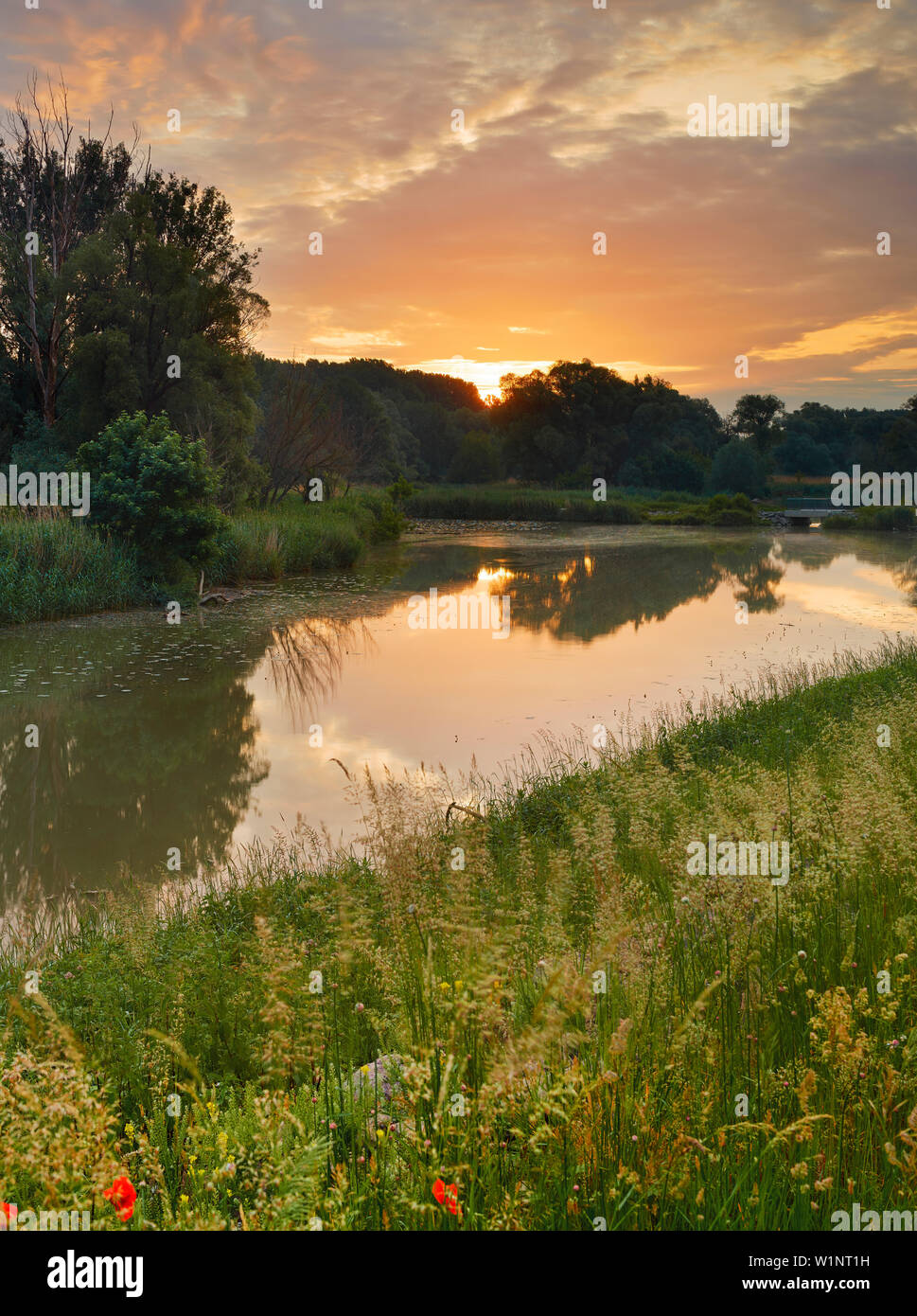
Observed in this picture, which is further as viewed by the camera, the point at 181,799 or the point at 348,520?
the point at 348,520

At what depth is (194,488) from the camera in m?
19.7

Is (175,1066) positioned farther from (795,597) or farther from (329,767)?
(795,597)

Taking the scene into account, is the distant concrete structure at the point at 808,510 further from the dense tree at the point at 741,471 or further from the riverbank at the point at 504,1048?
the riverbank at the point at 504,1048

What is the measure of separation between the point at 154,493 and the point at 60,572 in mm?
2362

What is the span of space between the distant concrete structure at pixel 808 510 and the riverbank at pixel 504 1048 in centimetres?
4825

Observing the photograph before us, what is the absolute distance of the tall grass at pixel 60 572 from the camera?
17344 mm

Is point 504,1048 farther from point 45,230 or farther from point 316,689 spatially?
point 45,230

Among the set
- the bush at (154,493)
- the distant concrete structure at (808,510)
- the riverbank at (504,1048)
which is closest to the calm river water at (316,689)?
the bush at (154,493)

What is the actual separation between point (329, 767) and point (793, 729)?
15.0ft

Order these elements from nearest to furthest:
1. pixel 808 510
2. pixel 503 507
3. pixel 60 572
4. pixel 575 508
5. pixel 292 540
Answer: pixel 60 572 → pixel 292 540 → pixel 808 510 → pixel 575 508 → pixel 503 507

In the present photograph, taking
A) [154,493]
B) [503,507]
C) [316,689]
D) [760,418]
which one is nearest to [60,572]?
[154,493]

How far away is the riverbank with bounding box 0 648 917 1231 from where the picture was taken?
2.07m

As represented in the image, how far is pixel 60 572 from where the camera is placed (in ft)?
Result: 59.7
